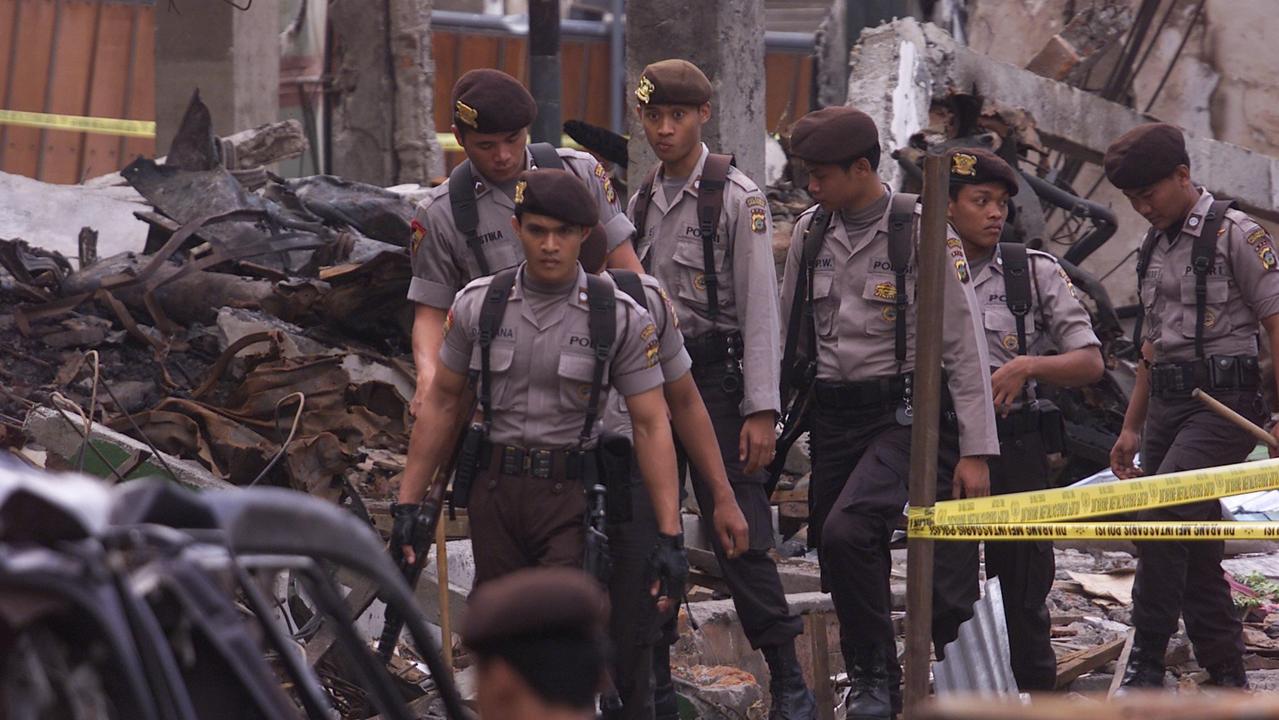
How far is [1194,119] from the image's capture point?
17812 millimetres

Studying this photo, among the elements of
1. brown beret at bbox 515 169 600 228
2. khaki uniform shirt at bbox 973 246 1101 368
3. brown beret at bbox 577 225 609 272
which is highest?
brown beret at bbox 515 169 600 228

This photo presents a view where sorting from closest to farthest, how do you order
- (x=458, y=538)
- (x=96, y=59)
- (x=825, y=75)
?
(x=458, y=538) → (x=825, y=75) → (x=96, y=59)

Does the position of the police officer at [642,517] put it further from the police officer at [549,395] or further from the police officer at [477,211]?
the police officer at [477,211]

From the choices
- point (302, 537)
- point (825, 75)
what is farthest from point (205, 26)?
point (302, 537)

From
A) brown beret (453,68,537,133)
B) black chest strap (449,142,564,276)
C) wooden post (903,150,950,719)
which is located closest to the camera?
wooden post (903,150,950,719)

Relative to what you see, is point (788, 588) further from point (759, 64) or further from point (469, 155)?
point (469, 155)

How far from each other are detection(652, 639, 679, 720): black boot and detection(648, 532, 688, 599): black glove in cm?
66

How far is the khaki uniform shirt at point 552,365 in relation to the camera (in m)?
5.24

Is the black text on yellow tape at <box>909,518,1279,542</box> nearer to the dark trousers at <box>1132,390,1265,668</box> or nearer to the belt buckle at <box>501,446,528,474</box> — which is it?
the dark trousers at <box>1132,390,1265,668</box>

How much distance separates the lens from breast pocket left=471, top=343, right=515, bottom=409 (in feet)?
17.2

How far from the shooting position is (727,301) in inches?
249

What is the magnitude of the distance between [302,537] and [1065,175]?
14.8 m

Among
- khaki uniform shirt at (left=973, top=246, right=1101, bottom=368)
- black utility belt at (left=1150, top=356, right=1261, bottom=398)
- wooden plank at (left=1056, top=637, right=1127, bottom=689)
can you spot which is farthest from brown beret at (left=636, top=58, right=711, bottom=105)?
wooden plank at (left=1056, top=637, right=1127, bottom=689)

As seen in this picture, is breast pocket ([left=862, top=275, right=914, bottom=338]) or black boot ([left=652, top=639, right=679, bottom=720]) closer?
black boot ([left=652, top=639, right=679, bottom=720])
